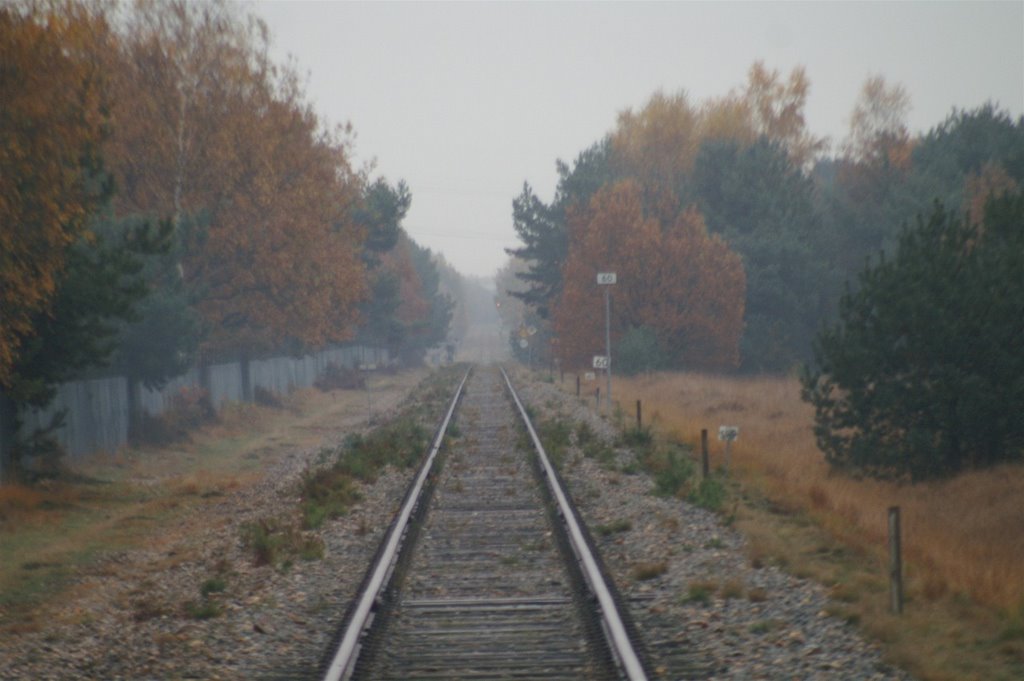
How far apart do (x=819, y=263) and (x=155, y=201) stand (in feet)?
118

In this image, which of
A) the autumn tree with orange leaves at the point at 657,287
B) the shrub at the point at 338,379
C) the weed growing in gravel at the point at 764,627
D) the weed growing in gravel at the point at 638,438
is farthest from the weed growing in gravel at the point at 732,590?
the shrub at the point at 338,379

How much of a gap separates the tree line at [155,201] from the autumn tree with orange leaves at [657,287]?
1176 centimetres

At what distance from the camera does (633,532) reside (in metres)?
13.3

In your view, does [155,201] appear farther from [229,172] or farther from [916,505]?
[916,505]

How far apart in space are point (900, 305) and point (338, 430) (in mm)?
19786

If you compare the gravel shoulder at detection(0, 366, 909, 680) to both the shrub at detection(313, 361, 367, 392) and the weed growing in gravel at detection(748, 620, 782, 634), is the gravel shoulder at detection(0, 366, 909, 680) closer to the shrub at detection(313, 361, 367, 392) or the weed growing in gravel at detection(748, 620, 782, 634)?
the weed growing in gravel at detection(748, 620, 782, 634)

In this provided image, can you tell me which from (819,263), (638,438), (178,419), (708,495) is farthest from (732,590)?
(819,263)

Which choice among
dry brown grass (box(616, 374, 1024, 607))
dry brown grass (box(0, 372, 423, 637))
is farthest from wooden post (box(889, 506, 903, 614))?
dry brown grass (box(0, 372, 423, 637))

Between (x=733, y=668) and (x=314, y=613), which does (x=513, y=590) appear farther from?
(x=733, y=668)

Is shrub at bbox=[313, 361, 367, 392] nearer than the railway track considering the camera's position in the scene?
No

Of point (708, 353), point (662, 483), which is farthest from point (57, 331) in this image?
point (708, 353)

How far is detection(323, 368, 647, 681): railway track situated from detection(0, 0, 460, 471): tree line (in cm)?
671

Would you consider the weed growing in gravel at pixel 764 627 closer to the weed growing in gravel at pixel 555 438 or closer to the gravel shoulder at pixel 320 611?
the gravel shoulder at pixel 320 611

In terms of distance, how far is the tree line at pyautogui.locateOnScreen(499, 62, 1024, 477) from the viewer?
1891 cm
